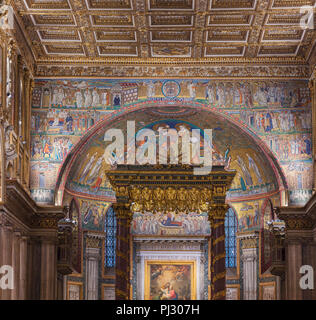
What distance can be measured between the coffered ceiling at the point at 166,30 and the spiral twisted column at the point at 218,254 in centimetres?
579

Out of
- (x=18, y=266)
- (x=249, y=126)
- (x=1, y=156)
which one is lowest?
(x=18, y=266)

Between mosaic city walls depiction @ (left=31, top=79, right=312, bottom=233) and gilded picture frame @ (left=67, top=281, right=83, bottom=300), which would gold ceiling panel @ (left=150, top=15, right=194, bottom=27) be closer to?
mosaic city walls depiction @ (left=31, top=79, right=312, bottom=233)

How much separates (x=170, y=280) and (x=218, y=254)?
10.8 metres

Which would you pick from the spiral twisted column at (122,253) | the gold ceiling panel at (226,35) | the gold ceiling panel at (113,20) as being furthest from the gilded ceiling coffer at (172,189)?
the gold ceiling panel at (113,20)

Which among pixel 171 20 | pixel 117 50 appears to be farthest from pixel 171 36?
pixel 117 50

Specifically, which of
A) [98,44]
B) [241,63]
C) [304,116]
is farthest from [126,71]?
[304,116]

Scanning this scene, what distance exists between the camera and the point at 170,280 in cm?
3331

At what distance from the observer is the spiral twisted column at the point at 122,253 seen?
22297 mm

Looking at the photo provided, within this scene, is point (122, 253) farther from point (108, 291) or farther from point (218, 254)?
point (108, 291)

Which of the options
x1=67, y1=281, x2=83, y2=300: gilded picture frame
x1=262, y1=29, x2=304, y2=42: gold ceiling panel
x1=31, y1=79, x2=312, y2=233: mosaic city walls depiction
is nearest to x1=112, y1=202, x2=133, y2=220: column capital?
x1=31, y1=79, x2=312, y2=233: mosaic city walls depiction

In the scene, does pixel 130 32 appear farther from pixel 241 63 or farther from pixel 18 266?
pixel 18 266

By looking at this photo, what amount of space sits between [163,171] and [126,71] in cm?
486

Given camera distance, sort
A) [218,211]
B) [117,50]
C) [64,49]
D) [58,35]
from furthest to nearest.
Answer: [117,50]
[64,49]
[58,35]
[218,211]
